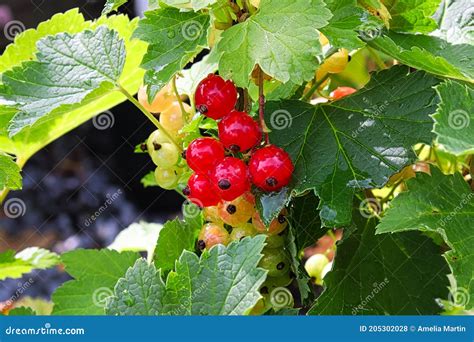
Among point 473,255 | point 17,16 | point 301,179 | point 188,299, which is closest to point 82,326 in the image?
point 188,299

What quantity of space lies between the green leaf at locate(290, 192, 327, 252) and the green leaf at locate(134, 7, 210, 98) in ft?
0.61

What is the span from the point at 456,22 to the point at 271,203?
318mm

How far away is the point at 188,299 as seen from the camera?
0.64 m

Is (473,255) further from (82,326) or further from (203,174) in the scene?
(82,326)

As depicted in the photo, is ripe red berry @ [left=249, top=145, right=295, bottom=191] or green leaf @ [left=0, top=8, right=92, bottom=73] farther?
green leaf @ [left=0, top=8, right=92, bottom=73]

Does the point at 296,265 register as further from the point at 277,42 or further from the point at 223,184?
the point at 277,42

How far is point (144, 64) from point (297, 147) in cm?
17

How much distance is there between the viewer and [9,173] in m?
0.79

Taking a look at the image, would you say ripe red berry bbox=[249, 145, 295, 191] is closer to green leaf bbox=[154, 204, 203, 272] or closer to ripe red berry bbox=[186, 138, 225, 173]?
ripe red berry bbox=[186, 138, 225, 173]

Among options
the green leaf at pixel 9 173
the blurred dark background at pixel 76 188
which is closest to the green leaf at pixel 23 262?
the green leaf at pixel 9 173

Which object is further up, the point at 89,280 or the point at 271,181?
the point at 271,181

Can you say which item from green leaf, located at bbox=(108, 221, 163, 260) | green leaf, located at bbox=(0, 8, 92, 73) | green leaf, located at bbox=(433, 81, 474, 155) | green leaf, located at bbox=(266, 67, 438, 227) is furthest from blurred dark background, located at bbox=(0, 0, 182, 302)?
A: green leaf, located at bbox=(433, 81, 474, 155)

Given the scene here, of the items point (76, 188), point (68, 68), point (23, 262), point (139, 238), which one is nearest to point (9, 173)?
point (68, 68)

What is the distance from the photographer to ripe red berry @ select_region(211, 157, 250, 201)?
683 mm
